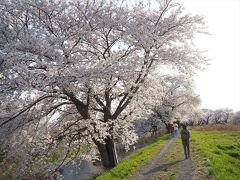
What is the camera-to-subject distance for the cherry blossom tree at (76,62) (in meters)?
14.5

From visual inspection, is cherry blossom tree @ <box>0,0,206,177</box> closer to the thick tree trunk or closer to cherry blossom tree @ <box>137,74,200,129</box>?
the thick tree trunk

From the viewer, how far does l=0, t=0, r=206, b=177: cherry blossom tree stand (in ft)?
47.6

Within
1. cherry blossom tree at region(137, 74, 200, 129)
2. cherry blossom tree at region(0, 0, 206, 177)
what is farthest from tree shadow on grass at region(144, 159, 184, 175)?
cherry blossom tree at region(137, 74, 200, 129)

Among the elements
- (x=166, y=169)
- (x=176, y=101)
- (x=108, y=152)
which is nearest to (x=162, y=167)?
(x=166, y=169)

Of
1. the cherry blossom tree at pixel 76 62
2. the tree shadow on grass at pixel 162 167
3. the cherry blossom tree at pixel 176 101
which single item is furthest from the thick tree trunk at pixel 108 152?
the cherry blossom tree at pixel 176 101

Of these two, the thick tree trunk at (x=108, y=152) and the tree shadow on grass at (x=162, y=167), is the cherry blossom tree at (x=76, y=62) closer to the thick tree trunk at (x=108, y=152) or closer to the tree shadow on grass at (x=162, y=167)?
the thick tree trunk at (x=108, y=152)

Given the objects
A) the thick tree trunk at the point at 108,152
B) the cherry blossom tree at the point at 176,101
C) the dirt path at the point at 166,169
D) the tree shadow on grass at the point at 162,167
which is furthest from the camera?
the cherry blossom tree at the point at 176,101

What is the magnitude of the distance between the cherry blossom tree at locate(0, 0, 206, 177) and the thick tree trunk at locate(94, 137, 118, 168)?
6 centimetres

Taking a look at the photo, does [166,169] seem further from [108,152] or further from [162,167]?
[108,152]

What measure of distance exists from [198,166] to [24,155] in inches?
354

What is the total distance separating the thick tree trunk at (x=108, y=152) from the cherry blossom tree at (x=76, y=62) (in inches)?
2.4

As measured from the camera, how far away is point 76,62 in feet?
51.9

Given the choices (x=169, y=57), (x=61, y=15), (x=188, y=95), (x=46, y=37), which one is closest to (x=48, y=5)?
(x=61, y=15)

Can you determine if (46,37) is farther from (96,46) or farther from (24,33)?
(96,46)
